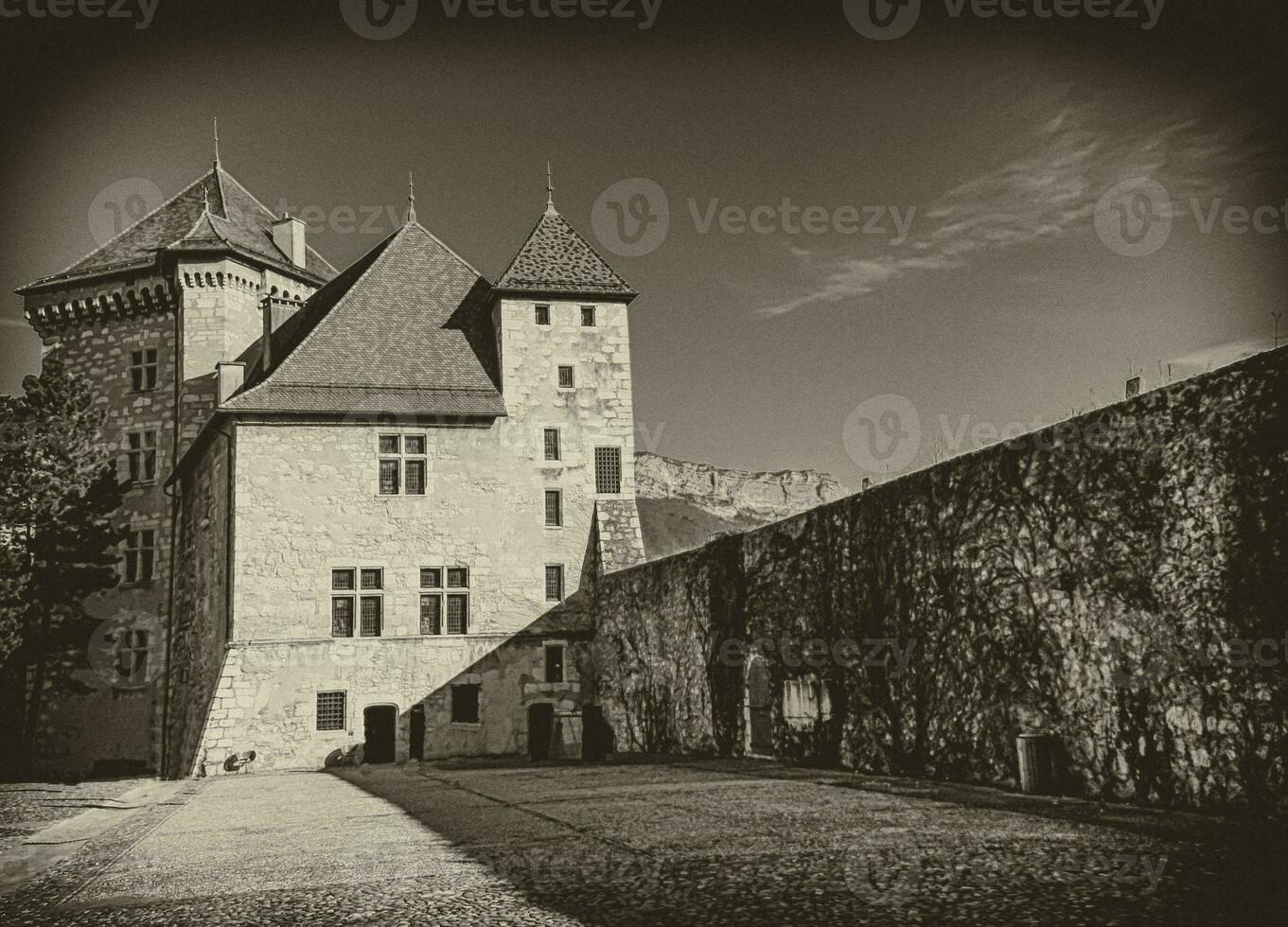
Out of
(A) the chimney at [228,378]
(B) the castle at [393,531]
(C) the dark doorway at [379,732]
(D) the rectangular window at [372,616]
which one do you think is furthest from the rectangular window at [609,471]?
(A) the chimney at [228,378]

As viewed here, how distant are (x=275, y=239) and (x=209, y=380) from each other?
18.7ft

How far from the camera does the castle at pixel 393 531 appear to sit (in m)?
23.2

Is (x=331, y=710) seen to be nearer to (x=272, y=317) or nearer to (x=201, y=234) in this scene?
(x=272, y=317)

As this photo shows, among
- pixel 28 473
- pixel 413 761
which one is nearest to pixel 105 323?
pixel 28 473

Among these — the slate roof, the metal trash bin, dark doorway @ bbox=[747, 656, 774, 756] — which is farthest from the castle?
the metal trash bin

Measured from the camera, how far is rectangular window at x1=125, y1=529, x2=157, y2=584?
31.2 m

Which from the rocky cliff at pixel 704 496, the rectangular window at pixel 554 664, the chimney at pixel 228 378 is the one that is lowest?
the rectangular window at pixel 554 664

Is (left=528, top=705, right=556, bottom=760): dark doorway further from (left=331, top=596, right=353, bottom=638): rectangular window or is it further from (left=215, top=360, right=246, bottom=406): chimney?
(left=215, top=360, right=246, bottom=406): chimney

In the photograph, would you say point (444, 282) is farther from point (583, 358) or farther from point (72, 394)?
point (72, 394)

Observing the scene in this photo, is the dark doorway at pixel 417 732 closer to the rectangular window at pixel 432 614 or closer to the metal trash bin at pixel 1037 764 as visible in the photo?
the rectangular window at pixel 432 614

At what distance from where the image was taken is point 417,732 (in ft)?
76.9

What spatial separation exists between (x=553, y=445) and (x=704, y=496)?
70798mm

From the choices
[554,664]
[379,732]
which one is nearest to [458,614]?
[554,664]

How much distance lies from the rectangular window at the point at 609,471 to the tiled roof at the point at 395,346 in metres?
2.66
